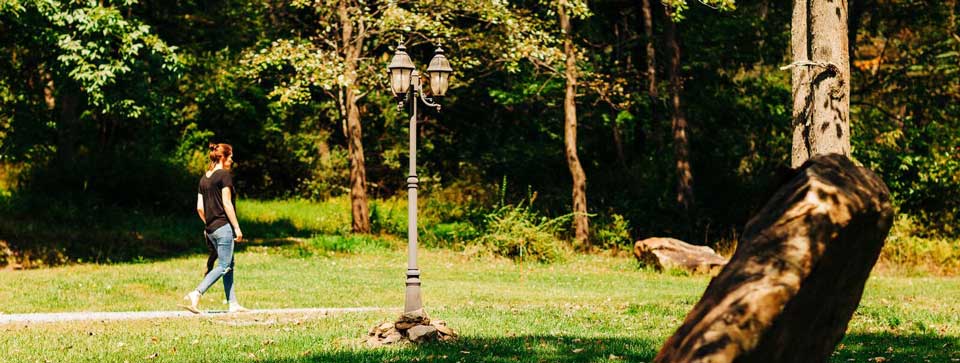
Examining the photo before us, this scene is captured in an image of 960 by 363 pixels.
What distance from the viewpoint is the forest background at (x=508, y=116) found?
25.3 meters

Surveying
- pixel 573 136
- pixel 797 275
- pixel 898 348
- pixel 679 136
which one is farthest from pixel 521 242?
pixel 797 275

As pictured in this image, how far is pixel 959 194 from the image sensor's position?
28.0 m

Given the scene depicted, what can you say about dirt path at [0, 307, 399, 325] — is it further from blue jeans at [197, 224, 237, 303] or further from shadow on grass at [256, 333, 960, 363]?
shadow on grass at [256, 333, 960, 363]

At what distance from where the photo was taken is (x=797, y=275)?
413 centimetres

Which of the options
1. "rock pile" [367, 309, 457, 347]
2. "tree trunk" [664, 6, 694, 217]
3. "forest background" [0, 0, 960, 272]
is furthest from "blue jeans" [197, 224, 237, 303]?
"tree trunk" [664, 6, 694, 217]

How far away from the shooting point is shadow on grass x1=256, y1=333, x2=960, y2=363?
30.3 ft

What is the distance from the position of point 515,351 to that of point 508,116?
1095 inches

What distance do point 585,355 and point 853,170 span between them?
5137 millimetres

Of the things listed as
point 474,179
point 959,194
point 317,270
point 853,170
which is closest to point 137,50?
point 317,270

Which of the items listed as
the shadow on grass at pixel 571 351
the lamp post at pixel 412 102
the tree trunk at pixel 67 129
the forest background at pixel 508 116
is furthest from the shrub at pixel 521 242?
the shadow on grass at pixel 571 351

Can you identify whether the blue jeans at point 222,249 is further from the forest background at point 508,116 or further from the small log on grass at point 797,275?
the small log on grass at point 797,275

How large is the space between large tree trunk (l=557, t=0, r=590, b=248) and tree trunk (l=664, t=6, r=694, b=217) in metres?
2.64

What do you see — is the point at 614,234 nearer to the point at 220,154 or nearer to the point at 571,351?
the point at 220,154

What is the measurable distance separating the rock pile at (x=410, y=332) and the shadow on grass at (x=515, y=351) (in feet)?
0.65
